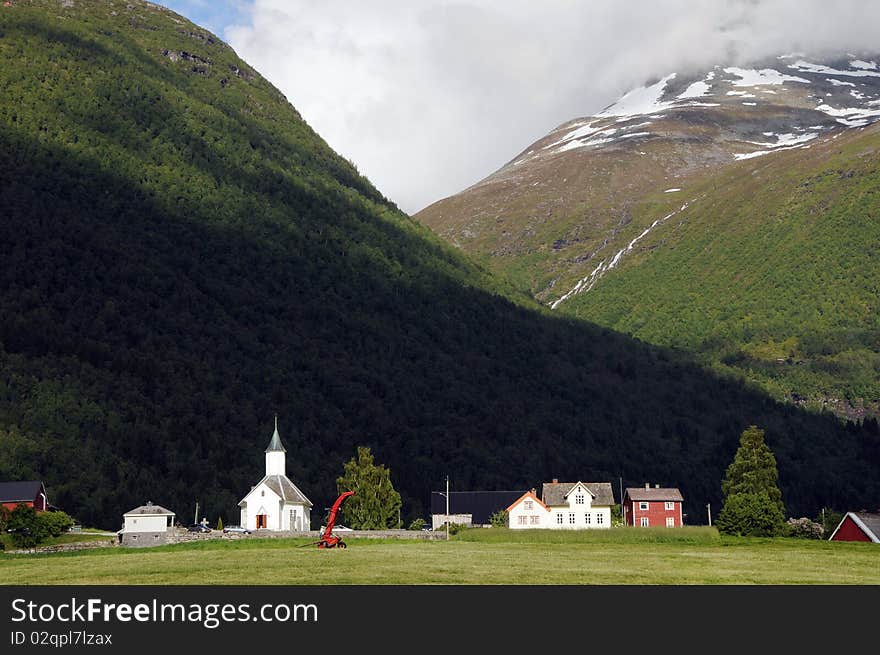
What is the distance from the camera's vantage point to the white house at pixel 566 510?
13725cm

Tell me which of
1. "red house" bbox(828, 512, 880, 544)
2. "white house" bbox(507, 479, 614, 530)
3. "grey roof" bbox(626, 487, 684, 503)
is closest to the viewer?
"red house" bbox(828, 512, 880, 544)

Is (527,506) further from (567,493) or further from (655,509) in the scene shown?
(655,509)

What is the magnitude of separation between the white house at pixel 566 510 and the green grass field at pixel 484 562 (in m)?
27.0

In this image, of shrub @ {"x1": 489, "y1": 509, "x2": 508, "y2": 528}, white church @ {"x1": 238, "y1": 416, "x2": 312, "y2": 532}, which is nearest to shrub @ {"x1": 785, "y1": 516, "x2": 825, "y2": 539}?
shrub @ {"x1": 489, "y1": 509, "x2": 508, "y2": 528}

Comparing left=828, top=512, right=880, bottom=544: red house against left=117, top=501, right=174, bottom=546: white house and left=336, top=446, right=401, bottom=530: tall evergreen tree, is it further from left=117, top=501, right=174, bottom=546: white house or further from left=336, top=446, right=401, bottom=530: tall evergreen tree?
left=117, top=501, right=174, bottom=546: white house

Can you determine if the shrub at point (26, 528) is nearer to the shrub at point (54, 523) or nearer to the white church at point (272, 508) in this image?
the shrub at point (54, 523)

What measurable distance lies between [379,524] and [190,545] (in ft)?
113

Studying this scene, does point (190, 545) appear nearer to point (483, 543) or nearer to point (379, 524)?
point (483, 543)

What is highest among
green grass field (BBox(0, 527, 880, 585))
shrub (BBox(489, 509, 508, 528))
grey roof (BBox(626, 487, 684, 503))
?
grey roof (BBox(626, 487, 684, 503))

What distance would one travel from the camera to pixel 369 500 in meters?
135

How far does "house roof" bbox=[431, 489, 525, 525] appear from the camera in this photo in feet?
522
